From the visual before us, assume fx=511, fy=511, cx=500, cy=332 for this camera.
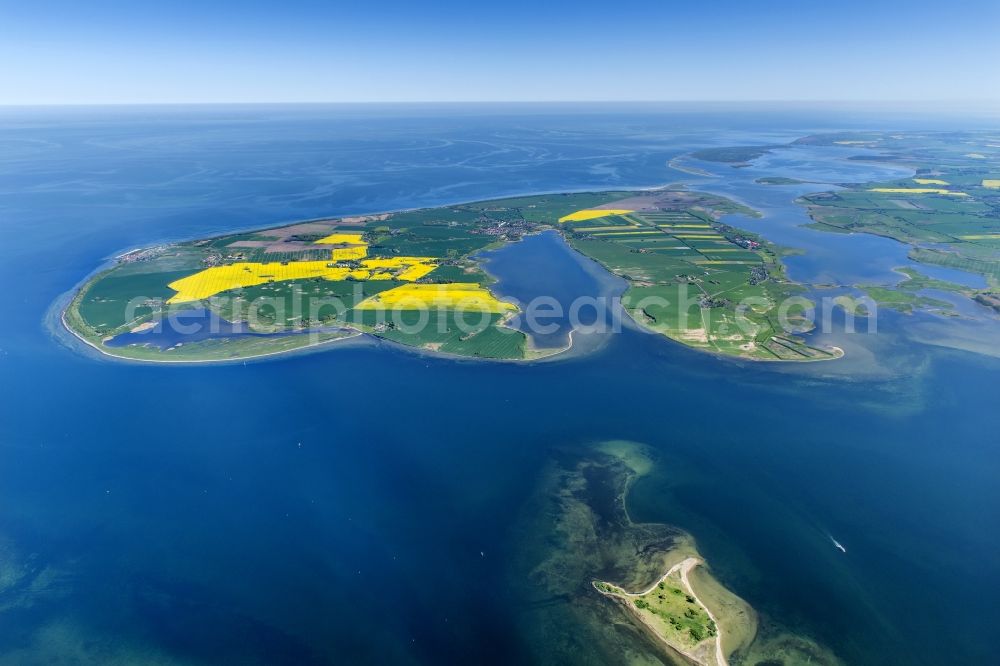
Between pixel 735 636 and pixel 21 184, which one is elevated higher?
pixel 21 184

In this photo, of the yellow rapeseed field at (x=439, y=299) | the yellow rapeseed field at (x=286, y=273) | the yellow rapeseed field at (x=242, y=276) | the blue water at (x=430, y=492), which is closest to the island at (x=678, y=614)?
the blue water at (x=430, y=492)

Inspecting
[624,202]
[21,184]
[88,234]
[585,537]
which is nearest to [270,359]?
[585,537]

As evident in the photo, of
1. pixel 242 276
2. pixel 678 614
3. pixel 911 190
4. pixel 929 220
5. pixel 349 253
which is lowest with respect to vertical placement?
pixel 678 614

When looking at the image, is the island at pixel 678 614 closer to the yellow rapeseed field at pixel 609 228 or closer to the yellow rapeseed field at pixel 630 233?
the yellow rapeseed field at pixel 630 233

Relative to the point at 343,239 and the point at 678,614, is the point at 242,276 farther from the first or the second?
the point at 678,614

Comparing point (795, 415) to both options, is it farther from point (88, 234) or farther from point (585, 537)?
point (88, 234)

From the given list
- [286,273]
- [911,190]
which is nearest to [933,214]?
[911,190]
